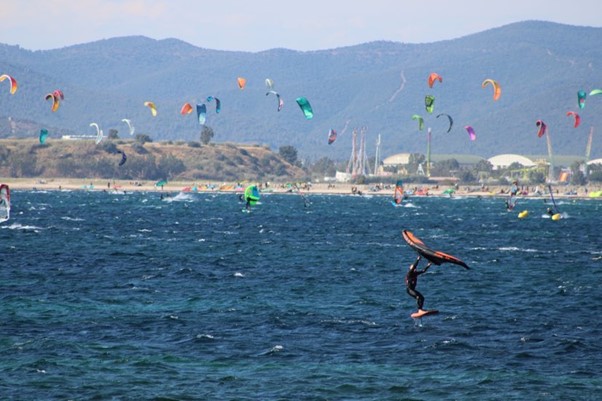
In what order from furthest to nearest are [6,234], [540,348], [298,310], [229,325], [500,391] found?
1. [6,234]
2. [298,310]
3. [229,325]
4. [540,348]
5. [500,391]

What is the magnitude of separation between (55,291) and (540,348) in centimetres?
1950

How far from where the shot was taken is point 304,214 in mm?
127812

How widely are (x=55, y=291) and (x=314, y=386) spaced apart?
62.1 ft

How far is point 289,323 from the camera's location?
122 feet

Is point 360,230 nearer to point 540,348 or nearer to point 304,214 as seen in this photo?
point 304,214

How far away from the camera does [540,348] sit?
1314 inches

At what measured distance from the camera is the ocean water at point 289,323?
94.0ft

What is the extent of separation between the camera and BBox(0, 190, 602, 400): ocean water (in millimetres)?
28641

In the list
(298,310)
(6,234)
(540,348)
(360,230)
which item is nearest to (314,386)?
(540,348)

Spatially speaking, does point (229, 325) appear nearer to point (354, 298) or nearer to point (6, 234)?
point (354, 298)

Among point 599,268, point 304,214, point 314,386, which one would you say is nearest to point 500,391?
point 314,386

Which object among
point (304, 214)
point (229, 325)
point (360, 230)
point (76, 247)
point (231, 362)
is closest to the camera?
point (231, 362)

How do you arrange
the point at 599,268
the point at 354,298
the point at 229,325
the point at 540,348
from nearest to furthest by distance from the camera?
the point at 540,348 < the point at 229,325 < the point at 354,298 < the point at 599,268

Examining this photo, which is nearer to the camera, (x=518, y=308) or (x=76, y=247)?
(x=518, y=308)
